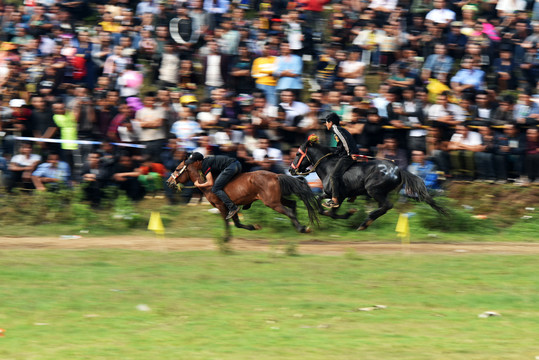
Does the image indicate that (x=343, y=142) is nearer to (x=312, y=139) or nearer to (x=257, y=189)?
(x=312, y=139)

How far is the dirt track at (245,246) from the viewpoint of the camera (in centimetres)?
1594

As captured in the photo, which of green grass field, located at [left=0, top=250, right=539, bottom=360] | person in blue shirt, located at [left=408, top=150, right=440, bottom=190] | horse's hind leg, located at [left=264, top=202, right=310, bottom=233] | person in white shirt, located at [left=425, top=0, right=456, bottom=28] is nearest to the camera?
green grass field, located at [left=0, top=250, right=539, bottom=360]

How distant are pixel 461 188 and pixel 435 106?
1.82m

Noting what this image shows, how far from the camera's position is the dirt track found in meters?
15.9

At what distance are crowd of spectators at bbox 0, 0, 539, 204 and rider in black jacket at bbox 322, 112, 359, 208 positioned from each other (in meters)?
1.71

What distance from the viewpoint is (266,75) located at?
65.3ft

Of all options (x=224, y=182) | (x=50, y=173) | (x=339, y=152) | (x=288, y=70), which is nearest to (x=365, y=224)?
(x=339, y=152)

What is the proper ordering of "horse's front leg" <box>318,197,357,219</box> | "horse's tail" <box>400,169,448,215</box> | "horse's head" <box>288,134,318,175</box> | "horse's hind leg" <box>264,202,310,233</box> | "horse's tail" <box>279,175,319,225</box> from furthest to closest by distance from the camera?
"horse's head" <box>288,134,318,175</box>, "horse's tail" <box>400,169,448,215</box>, "horse's front leg" <box>318,197,357,219</box>, "horse's hind leg" <box>264,202,310,233</box>, "horse's tail" <box>279,175,319,225</box>

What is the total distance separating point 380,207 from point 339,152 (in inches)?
52.1

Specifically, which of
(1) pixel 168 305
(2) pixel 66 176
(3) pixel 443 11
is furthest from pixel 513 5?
(1) pixel 168 305

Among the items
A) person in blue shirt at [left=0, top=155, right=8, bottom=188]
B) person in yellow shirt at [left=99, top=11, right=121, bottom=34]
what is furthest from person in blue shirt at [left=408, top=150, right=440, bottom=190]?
person in blue shirt at [left=0, top=155, right=8, bottom=188]

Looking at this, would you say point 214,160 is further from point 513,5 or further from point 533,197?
point 513,5

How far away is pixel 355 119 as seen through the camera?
18.9 meters

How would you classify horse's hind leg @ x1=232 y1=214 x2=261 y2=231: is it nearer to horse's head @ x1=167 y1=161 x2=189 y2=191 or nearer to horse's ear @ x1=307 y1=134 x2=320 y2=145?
horse's head @ x1=167 y1=161 x2=189 y2=191
